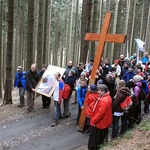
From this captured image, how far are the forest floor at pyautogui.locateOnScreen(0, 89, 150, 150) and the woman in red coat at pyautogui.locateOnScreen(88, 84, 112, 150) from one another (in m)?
0.34

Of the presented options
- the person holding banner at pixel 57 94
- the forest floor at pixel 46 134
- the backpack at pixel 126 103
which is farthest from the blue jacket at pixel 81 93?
the backpack at pixel 126 103

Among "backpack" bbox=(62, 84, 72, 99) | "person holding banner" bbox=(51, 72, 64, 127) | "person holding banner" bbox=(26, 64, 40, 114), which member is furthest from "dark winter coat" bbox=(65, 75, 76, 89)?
"person holding banner" bbox=(26, 64, 40, 114)

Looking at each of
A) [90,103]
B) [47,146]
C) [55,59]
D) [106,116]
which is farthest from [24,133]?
[55,59]

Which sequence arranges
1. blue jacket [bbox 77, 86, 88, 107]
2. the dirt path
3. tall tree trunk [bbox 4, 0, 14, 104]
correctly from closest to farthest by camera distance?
the dirt path < blue jacket [bbox 77, 86, 88, 107] < tall tree trunk [bbox 4, 0, 14, 104]

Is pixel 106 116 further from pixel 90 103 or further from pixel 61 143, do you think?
pixel 61 143

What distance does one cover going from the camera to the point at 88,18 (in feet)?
34.9

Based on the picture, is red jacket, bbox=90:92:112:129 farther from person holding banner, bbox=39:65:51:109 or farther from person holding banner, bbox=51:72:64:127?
person holding banner, bbox=39:65:51:109

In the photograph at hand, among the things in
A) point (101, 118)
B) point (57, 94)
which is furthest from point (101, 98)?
point (57, 94)

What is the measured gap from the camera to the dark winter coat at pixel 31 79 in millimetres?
9470

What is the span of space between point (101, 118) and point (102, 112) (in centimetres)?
21

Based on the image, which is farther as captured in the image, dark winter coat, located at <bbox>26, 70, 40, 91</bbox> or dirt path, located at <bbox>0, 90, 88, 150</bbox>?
dark winter coat, located at <bbox>26, 70, 40, 91</bbox>

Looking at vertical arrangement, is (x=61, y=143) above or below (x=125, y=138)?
below

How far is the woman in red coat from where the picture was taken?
19.2 ft

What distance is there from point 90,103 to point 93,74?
1230 mm
